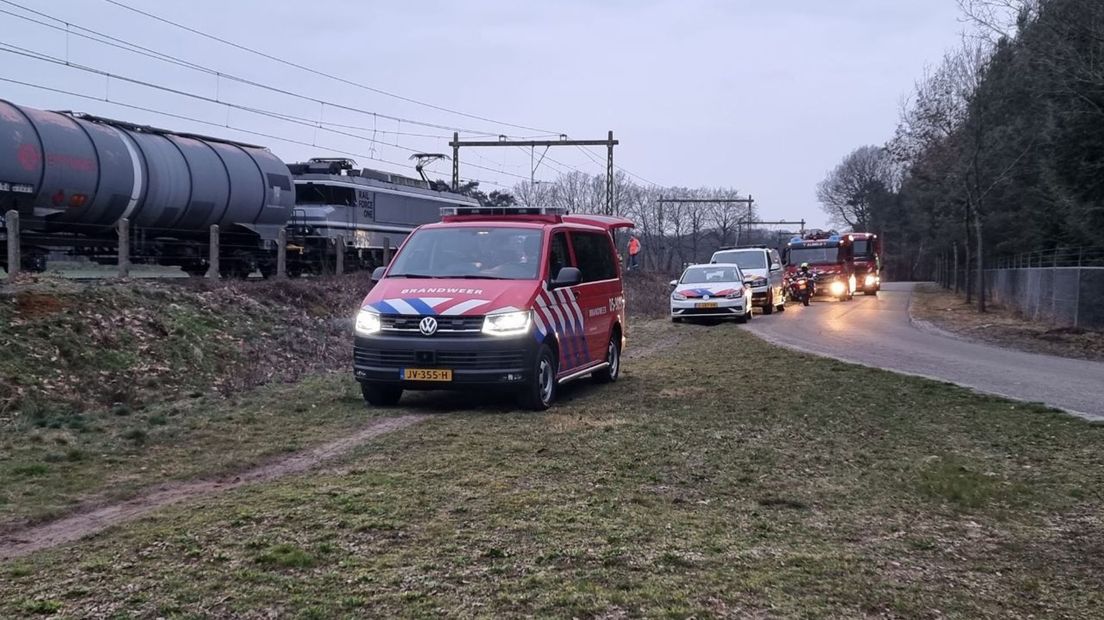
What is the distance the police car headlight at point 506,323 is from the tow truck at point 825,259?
31.8 metres

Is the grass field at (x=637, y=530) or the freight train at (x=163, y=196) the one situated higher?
the freight train at (x=163, y=196)

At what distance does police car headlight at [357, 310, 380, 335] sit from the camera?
10.1 metres

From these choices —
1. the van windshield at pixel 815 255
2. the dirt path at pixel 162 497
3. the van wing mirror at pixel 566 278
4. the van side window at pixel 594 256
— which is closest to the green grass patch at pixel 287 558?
the dirt path at pixel 162 497

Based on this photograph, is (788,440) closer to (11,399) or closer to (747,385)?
(747,385)

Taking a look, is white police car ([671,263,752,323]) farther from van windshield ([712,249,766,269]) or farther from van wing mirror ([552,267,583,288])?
van wing mirror ([552,267,583,288])

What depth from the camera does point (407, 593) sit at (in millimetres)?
4426

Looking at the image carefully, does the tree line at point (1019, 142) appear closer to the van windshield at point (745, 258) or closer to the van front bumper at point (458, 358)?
the van windshield at point (745, 258)

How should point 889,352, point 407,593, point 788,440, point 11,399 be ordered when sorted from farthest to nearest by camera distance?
1. point 889,352
2. point 11,399
3. point 788,440
4. point 407,593

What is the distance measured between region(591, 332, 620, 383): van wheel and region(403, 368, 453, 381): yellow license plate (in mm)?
3255

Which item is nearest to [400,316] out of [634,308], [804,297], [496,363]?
[496,363]

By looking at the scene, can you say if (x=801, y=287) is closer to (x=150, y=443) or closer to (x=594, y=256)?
(x=594, y=256)

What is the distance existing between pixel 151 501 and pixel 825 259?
3744cm

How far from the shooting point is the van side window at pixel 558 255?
10992 mm

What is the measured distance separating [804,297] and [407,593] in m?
34.8
